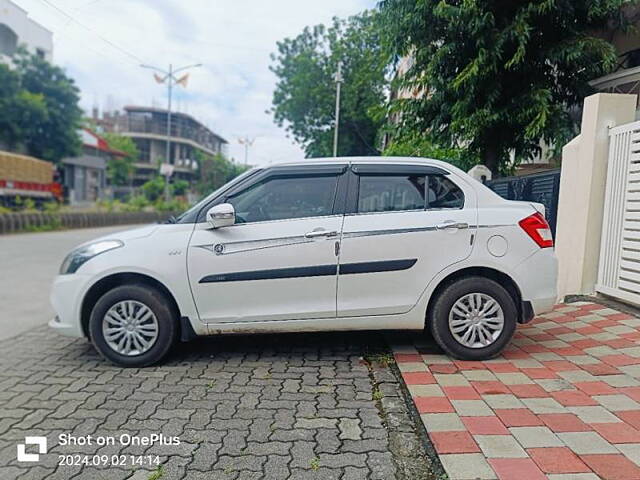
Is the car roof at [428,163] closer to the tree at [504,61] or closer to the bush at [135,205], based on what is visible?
the tree at [504,61]

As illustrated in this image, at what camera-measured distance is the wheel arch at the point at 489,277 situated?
388 cm

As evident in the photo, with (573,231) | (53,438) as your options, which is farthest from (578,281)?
(53,438)

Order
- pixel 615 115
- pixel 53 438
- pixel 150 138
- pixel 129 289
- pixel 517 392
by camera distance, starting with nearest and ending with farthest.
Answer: pixel 53 438 → pixel 517 392 → pixel 129 289 → pixel 615 115 → pixel 150 138

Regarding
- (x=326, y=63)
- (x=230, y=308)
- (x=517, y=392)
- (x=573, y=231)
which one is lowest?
(x=517, y=392)

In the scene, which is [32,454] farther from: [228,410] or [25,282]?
[25,282]

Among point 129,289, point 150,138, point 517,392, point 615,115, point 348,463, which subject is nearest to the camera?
point 348,463

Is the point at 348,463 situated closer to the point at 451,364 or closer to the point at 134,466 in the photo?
the point at 134,466

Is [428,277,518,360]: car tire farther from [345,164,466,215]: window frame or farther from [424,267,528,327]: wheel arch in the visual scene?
[345,164,466,215]: window frame

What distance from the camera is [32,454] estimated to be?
2.59 metres

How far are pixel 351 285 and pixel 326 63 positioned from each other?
22.9 metres

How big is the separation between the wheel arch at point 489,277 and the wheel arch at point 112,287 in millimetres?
2142

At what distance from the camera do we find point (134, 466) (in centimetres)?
247

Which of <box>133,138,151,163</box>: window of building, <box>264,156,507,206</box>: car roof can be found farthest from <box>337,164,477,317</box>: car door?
<box>133,138,151,163</box>: window of building

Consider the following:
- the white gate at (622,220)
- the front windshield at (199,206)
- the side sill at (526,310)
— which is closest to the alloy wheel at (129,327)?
the front windshield at (199,206)
